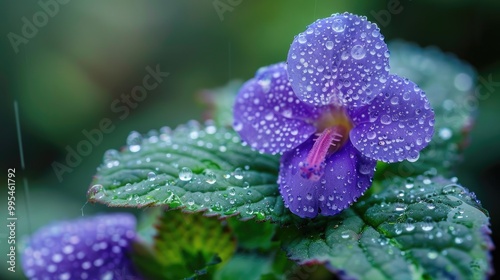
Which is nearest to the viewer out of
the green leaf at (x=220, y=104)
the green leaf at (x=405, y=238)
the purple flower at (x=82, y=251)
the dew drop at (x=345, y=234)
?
the green leaf at (x=405, y=238)

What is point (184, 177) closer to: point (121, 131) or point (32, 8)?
point (121, 131)

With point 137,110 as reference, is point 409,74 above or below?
above

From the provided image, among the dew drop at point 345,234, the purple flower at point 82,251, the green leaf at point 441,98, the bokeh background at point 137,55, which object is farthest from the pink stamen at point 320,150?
the bokeh background at point 137,55

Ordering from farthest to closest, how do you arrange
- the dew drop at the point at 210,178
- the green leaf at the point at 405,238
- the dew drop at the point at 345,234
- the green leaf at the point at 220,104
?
the green leaf at the point at 220,104 → the dew drop at the point at 210,178 → the dew drop at the point at 345,234 → the green leaf at the point at 405,238

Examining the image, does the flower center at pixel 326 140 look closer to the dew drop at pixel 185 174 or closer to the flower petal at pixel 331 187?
the flower petal at pixel 331 187

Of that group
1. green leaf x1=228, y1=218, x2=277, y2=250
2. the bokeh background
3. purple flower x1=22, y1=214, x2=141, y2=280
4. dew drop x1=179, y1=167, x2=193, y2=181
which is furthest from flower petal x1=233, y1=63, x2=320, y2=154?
the bokeh background

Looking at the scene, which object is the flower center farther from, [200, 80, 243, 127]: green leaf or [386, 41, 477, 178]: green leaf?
[200, 80, 243, 127]: green leaf

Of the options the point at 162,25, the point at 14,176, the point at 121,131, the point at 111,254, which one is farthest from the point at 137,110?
the point at 111,254

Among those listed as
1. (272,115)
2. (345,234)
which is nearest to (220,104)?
(272,115)
